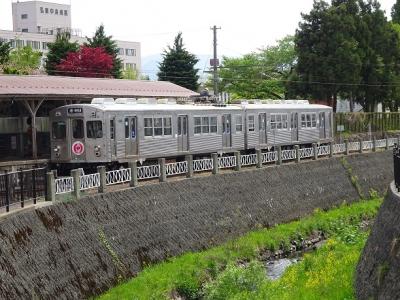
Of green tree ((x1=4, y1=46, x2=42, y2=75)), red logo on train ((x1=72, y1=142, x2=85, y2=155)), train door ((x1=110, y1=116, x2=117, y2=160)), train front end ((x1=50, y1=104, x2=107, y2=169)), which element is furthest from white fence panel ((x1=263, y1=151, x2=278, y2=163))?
green tree ((x1=4, y1=46, x2=42, y2=75))

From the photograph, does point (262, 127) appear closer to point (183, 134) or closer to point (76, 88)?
point (183, 134)

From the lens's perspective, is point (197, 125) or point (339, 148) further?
point (339, 148)

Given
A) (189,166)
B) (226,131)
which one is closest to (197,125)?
(226,131)

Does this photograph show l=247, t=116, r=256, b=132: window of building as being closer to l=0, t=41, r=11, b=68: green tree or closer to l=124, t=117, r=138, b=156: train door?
l=124, t=117, r=138, b=156: train door

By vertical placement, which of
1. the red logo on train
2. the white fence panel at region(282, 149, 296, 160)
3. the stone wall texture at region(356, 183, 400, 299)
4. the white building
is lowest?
the stone wall texture at region(356, 183, 400, 299)

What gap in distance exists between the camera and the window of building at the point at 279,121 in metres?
37.5

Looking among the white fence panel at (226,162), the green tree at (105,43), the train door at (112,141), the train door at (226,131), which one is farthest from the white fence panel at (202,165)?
the green tree at (105,43)

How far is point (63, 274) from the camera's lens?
16.9m

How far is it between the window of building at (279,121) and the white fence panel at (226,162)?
8.12m

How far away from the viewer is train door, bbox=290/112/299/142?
39.3 metres

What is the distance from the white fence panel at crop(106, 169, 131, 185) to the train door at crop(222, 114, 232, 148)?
35.6ft

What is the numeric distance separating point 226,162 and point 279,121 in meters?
9.26

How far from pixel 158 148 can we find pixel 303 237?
21.5ft

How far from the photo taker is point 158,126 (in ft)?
93.8
